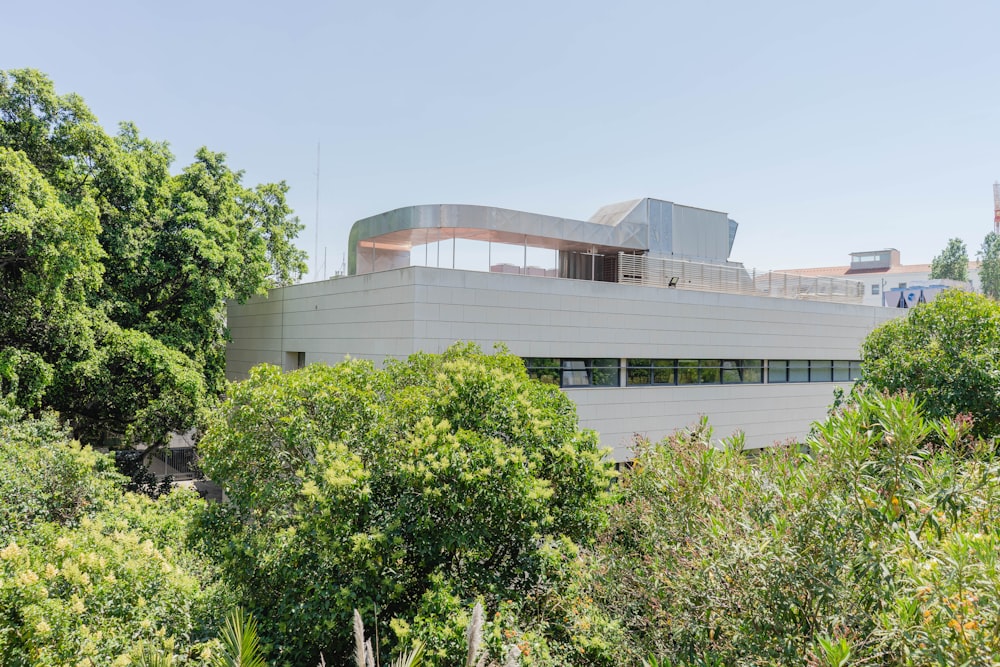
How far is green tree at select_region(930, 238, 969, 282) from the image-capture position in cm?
6122

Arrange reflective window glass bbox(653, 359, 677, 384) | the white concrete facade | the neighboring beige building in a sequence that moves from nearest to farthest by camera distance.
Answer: the white concrete facade < reflective window glass bbox(653, 359, 677, 384) < the neighboring beige building

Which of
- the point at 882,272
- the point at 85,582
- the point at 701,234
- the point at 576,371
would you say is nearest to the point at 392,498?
the point at 85,582

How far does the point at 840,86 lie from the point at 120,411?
2115 cm

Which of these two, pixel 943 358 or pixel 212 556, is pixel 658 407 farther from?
pixel 212 556

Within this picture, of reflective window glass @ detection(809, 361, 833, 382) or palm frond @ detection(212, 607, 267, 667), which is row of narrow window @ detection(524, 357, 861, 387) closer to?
reflective window glass @ detection(809, 361, 833, 382)

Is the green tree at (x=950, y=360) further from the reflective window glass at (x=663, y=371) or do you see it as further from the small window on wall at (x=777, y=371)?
the small window on wall at (x=777, y=371)

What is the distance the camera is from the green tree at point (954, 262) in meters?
61.2

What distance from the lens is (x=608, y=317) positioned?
16.2 m

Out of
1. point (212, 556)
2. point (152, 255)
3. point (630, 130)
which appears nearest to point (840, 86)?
point (630, 130)

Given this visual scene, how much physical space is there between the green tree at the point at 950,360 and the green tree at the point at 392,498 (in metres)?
7.17

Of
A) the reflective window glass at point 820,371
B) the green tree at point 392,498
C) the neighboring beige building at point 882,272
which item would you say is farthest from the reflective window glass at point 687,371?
the neighboring beige building at point 882,272

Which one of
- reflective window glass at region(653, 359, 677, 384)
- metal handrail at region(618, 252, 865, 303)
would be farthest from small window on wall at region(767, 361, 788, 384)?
reflective window glass at region(653, 359, 677, 384)

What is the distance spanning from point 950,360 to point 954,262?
62834 mm

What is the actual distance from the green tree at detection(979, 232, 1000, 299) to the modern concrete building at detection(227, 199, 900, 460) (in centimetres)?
5042
